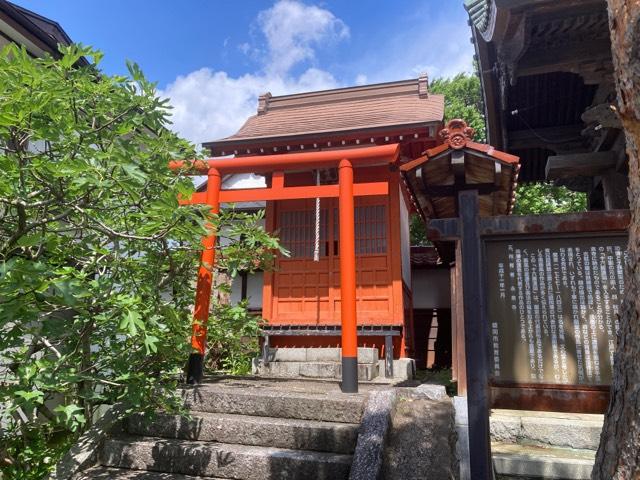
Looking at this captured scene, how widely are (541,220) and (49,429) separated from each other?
5.75 metres

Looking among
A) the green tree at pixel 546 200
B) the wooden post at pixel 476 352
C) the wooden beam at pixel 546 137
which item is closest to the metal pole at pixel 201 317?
the wooden post at pixel 476 352

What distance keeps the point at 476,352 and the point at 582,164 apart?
441 centimetres

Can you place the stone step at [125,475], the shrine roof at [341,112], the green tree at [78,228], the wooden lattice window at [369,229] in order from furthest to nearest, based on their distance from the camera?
the wooden lattice window at [369,229] < the shrine roof at [341,112] < the stone step at [125,475] < the green tree at [78,228]

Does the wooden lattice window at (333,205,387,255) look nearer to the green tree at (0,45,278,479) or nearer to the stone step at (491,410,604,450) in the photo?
the stone step at (491,410,604,450)

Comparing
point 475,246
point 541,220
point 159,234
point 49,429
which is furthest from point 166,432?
point 541,220

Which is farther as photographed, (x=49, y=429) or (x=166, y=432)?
(x=49, y=429)

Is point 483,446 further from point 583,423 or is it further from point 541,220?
point 583,423

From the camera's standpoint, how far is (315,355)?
8.40m

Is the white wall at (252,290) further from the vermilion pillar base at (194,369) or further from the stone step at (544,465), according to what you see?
the stone step at (544,465)

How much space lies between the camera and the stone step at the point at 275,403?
464 centimetres

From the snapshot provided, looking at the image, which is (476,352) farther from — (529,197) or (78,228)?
(529,197)

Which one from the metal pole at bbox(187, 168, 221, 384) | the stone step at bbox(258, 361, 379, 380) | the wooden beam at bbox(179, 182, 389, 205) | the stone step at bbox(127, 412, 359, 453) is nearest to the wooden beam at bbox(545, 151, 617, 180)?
the wooden beam at bbox(179, 182, 389, 205)

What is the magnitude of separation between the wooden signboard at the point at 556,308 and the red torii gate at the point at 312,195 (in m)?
2.81

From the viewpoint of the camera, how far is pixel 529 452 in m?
4.59
